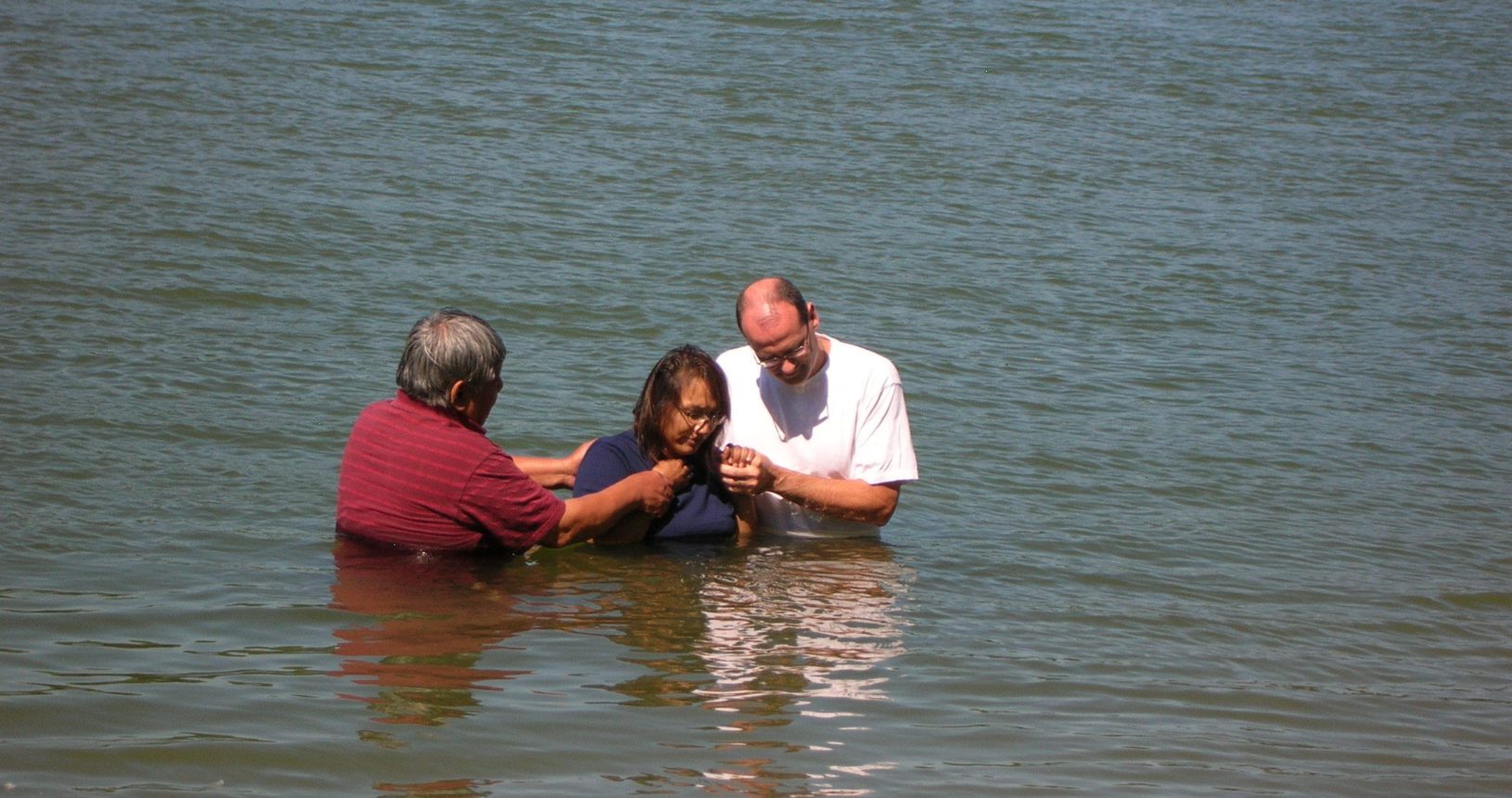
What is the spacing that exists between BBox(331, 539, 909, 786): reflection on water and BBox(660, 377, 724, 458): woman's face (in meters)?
0.55

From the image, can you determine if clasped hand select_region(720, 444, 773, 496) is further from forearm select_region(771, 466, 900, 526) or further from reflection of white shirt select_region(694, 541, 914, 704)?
reflection of white shirt select_region(694, 541, 914, 704)

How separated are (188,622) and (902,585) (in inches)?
107

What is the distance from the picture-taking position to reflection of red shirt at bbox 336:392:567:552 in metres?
5.86

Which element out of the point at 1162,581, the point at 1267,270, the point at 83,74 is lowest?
the point at 1162,581

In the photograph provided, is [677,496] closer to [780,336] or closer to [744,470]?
[744,470]

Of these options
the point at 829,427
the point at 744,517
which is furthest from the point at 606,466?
the point at 829,427

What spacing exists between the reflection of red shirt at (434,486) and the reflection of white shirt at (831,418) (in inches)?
40.0

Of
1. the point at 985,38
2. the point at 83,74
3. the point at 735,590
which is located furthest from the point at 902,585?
the point at 985,38

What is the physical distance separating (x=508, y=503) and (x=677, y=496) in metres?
0.85

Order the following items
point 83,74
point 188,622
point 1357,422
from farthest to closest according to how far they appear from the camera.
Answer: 1. point 83,74
2. point 1357,422
3. point 188,622

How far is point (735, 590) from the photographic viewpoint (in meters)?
6.36

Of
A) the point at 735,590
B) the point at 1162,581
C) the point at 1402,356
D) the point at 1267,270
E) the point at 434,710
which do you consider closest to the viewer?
the point at 434,710

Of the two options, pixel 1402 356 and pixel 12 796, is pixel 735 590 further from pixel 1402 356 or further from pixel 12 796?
pixel 1402 356

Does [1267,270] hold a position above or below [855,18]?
below
